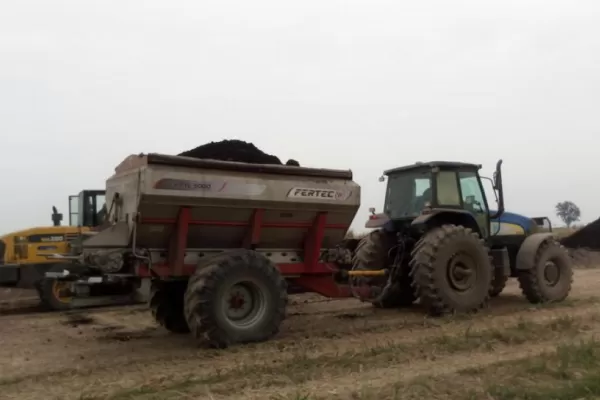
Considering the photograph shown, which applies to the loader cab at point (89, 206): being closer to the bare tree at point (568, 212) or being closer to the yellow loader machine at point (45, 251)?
the yellow loader machine at point (45, 251)

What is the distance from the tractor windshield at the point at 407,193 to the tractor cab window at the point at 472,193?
24.8 inches

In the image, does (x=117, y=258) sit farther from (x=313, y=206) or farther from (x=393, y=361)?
(x=393, y=361)

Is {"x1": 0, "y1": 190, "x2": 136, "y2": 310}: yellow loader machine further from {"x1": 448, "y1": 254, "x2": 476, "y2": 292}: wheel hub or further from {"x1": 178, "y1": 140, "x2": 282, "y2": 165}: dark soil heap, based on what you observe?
{"x1": 448, "y1": 254, "x2": 476, "y2": 292}: wheel hub

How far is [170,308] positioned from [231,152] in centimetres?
225

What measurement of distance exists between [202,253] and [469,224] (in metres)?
4.68

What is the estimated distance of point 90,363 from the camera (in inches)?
272

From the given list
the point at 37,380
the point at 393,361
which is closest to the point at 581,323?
the point at 393,361

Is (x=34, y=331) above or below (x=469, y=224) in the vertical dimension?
below

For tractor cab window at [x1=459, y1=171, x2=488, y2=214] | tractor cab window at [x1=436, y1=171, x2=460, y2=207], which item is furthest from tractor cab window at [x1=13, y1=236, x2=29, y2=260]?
tractor cab window at [x1=459, y1=171, x2=488, y2=214]

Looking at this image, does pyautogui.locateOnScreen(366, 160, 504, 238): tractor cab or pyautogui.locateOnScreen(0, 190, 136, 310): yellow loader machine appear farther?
pyautogui.locateOnScreen(0, 190, 136, 310): yellow loader machine

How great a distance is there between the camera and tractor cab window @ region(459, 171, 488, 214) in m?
10.5

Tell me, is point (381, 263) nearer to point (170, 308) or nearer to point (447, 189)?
point (447, 189)

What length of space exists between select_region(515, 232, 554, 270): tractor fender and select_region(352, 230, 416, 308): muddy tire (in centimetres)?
183

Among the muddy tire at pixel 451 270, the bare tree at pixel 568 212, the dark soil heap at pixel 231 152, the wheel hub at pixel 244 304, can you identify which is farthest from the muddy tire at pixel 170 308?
the bare tree at pixel 568 212
